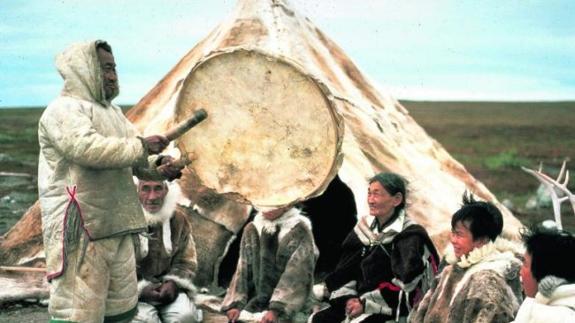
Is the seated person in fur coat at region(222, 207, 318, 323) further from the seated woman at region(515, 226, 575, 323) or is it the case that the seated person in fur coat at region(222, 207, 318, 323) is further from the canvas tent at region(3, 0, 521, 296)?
the seated woman at region(515, 226, 575, 323)

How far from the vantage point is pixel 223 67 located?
5516 mm

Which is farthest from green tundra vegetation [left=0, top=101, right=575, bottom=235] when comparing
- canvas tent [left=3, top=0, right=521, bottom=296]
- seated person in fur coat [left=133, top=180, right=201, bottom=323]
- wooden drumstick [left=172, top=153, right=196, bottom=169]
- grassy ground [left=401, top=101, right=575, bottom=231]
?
wooden drumstick [left=172, top=153, right=196, bottom=169]

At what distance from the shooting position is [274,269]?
6027mm

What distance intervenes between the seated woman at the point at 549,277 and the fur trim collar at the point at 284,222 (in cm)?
243

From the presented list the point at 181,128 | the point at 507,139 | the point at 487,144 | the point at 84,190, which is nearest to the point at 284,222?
the point at 181,128

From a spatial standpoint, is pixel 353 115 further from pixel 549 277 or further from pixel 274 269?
pixel 549 277

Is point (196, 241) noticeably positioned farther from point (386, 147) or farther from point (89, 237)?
point (89, 237)

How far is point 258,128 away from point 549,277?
2.30 metres

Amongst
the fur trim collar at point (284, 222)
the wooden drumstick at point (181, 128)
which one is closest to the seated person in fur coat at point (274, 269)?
the fur trim collar at point (284, 222)

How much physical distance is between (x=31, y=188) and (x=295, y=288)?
15.3 m

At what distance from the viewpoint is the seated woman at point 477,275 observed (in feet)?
14.0

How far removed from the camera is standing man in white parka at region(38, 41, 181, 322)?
4.47 meters

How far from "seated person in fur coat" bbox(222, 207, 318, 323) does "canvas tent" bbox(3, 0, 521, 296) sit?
43 cm

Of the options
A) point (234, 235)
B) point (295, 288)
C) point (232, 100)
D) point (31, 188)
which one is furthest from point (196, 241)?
Answer: point (31, 188)
